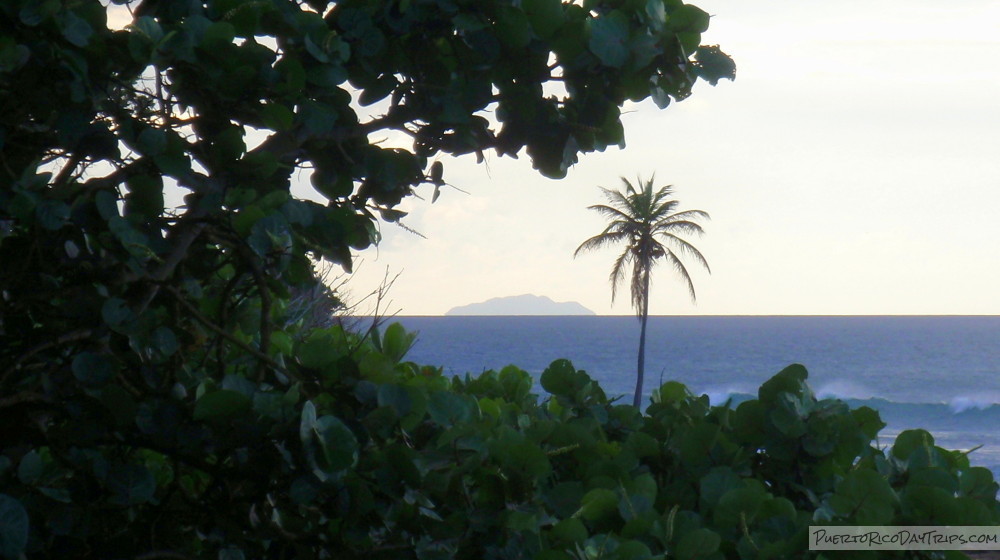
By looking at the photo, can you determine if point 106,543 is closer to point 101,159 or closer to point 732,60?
point 101,159

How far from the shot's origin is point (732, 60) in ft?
6.35

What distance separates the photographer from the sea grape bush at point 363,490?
5.00 feet

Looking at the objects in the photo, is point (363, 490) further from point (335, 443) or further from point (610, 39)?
point (610, 39)

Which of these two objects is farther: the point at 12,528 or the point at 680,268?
the point at 680,268

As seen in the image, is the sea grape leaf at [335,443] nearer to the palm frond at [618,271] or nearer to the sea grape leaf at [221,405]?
the sea grape leaf at [221,405]

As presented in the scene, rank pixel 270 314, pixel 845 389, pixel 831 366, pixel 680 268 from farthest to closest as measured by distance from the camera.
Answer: pixel 831 366 < pixel 845 389 < pixel 680 268 < pixel 270 314

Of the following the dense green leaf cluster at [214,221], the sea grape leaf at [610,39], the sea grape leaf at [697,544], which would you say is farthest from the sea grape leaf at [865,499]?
the sea grape leaf at [610,39]

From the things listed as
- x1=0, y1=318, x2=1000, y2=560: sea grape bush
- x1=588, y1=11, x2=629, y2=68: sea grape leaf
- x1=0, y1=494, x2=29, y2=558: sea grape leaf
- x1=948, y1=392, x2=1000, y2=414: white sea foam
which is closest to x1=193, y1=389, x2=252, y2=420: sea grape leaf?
x1=0, y1=318, x2=1000, y2=560: sea grape bush

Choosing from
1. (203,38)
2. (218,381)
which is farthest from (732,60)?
(218,381)

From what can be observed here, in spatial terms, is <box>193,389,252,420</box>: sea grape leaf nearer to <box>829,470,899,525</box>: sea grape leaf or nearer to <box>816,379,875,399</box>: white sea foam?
<box>829,470,899,525</box>: sea grape leaf

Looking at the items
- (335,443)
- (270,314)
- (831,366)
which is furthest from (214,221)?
(831,366)

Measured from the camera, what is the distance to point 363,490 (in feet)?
4.98

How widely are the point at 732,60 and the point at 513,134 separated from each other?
21.1 inches

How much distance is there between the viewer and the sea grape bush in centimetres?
153
